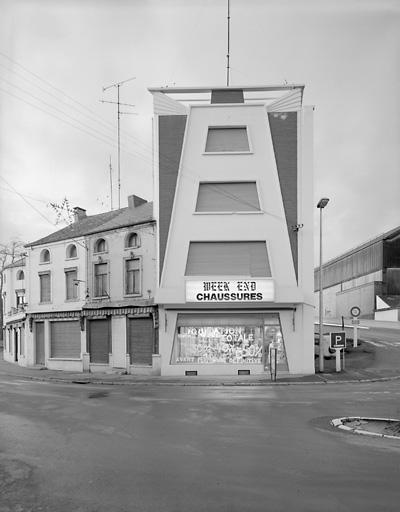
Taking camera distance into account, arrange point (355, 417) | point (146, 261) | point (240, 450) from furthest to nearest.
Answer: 1. point (146, 261)
2. point (355, 417)
3. point (240, 450)

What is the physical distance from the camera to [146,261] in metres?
25.5

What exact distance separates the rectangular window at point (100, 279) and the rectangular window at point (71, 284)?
178 centimetres

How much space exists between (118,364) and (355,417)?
1713cm

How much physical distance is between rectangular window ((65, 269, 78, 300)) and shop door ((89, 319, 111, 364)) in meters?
2.50

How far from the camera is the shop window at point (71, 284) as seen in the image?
29.1 meters

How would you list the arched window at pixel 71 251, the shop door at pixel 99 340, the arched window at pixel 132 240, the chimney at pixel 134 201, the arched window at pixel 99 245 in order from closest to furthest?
the arched window at pixel 132 240 < the shop door at pixel 99 340 < the arched window at pixel 99 245 < the arched window at pixel 71 251 < the chimney at pixel 134 201

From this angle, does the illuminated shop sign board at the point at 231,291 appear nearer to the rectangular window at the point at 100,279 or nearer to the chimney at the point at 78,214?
the rectangular window at the point at 100,279

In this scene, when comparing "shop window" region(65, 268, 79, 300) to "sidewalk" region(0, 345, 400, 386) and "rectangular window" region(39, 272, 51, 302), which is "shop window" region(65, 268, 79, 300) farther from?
"sidewalk" region(0, 345, 400, 386)

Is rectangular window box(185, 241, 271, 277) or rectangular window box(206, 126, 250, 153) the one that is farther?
rectangular window box(206, 126, 250, 153)

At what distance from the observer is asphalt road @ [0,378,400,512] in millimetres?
5871

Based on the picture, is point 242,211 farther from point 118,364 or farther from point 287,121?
point 118,364

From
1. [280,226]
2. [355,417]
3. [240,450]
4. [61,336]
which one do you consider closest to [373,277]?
[280,226]

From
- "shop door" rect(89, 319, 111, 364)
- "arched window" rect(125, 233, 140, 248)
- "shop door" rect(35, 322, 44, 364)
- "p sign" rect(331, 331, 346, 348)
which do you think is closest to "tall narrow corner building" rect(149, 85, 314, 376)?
"p sign" rect(331, 331, 346, 348)

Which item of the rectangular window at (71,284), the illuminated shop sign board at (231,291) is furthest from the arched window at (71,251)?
the illuminated shop sign board at (231,291)
